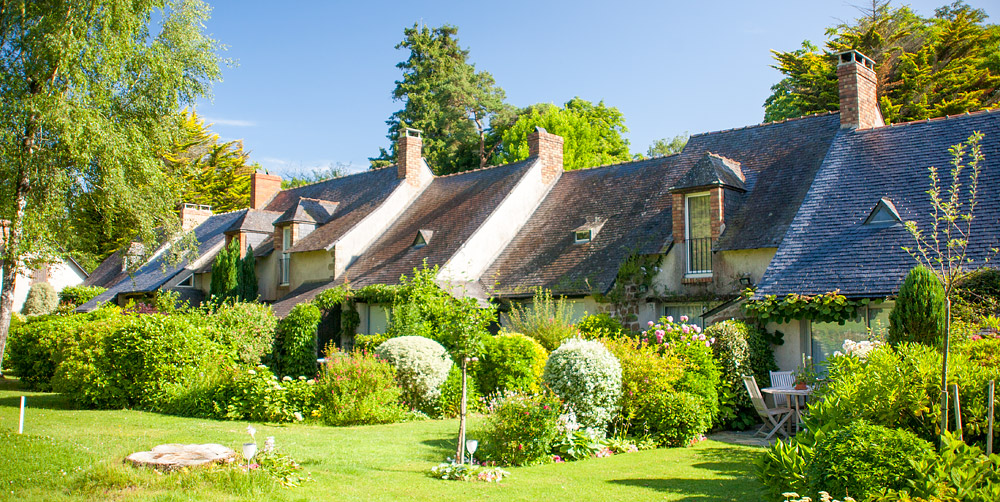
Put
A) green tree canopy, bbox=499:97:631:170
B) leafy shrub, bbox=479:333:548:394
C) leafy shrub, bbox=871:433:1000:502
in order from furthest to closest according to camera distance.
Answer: green tree canopy, bbox=499:97:631:170
leafy shrub, bbox=479:333:548:394
leafy shrub, bbox=871:433:1000:502

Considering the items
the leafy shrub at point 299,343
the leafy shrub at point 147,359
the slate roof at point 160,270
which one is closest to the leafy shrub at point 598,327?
the leafy shrub at point 299,343

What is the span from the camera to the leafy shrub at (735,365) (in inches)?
537

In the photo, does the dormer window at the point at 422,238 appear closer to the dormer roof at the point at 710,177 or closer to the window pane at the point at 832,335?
the dormer roof at the point at 710,177

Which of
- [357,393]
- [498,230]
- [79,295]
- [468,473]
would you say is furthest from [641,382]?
[79,295]

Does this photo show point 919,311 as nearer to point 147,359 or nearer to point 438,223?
point 147,359

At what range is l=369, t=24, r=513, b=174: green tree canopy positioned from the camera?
46.0m

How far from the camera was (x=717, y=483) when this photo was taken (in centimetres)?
882

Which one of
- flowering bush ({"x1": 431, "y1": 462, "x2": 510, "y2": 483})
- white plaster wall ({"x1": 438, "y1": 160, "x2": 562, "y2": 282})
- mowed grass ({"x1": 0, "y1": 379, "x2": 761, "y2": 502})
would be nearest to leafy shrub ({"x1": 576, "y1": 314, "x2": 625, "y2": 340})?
white plaster wall ({"x1": 438, "y1": 160, "x2": 562, "y2": 282})

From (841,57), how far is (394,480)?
1479 cm

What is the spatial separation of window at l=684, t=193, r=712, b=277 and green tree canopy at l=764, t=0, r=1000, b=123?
11685mm

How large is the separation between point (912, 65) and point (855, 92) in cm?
1036

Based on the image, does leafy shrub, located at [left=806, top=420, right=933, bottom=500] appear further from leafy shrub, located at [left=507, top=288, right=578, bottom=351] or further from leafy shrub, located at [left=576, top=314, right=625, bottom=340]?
leafy shrub, located at [left=576, top=314, right=625, bottom=340]

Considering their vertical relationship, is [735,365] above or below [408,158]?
below

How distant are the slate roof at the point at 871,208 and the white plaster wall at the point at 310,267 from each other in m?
15.4
